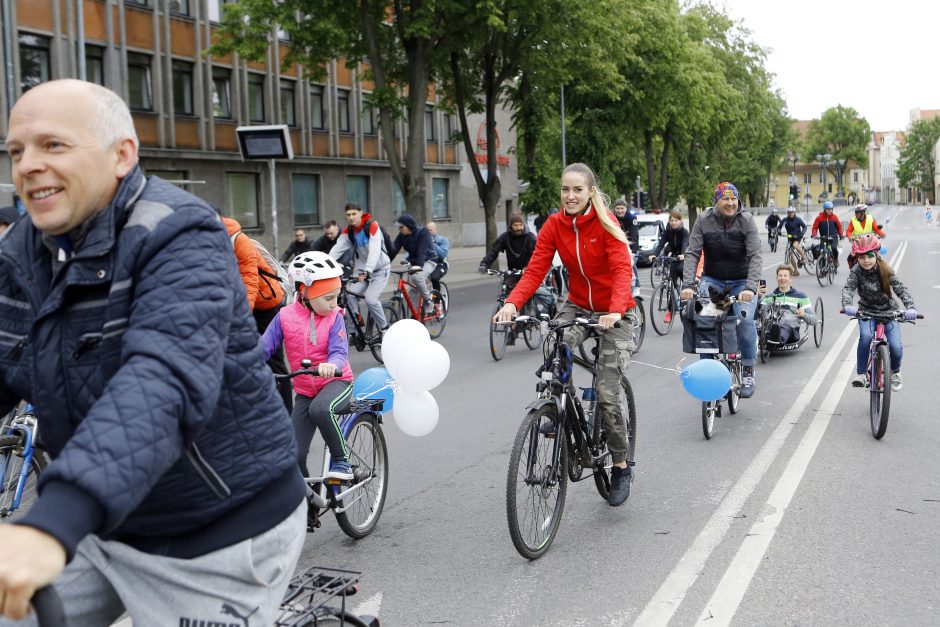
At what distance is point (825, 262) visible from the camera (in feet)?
79.4

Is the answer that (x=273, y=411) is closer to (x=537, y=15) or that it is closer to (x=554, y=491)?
(x=554, y=491)

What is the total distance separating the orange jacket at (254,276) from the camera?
6.84 m

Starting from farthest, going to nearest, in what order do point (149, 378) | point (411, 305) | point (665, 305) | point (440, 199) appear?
point (440, 199)
point (665, 305)
point (411, 305)
point (149, 378)

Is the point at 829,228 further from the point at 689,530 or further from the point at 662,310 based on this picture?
the point at 689,530

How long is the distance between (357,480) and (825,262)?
20967 mm

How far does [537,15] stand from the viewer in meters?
26.0

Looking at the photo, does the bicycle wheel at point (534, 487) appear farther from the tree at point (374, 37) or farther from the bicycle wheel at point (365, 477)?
the tree at point (374, 37)

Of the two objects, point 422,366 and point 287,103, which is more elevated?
point 287,103

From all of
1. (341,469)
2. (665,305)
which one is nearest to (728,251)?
(341,469)

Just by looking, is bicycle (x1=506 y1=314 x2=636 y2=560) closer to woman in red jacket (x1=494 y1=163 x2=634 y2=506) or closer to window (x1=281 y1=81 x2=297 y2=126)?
woman in red jacket (x1=494 y1=163 x2=634 y2=506)

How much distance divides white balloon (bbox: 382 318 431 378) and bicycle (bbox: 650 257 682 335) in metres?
10.3

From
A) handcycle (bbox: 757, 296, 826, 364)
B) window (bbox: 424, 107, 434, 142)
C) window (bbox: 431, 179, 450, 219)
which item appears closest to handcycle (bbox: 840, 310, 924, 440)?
handcycle (bbox: 757, 296, 826, 364)

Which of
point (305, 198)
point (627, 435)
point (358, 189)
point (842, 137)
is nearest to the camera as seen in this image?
point (627, 435)

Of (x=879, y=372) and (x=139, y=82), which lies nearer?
(x=879, y=372)
